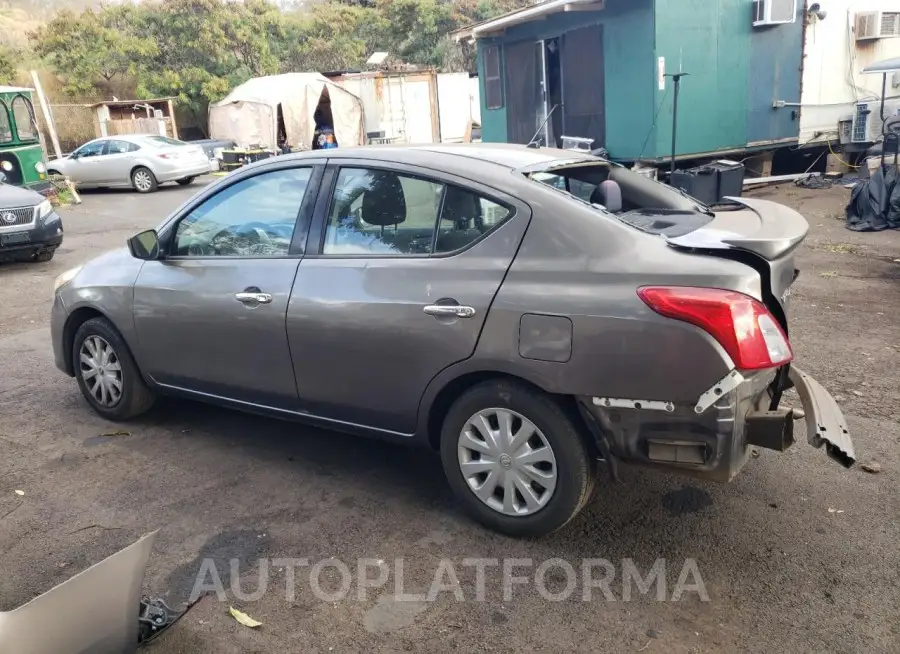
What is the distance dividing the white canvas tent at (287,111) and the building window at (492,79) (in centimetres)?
1018

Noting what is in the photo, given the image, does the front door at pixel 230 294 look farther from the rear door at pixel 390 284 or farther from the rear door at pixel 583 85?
the rear door at pixel 583 85

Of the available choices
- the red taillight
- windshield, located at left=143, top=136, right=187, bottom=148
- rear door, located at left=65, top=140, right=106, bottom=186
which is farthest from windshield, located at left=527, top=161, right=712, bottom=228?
rear door, located at left=65, top=140, right=106, bottom=186

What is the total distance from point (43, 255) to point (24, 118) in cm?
500

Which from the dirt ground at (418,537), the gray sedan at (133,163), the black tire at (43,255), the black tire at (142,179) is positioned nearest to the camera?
the dirt ground at (418,537)

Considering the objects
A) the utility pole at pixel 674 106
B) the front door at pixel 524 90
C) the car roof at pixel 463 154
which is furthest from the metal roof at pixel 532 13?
the car roof at pixel 463 154

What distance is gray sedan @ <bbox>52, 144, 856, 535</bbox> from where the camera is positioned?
116 inches

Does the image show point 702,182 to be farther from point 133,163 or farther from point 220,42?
point 220,42

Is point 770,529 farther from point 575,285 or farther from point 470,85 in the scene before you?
point 470,85

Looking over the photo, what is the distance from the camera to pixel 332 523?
3.61 metres

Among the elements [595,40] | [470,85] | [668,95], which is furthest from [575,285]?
[470,85]

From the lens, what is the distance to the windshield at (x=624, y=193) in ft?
11.9

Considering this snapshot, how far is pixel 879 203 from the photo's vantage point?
10.2 meters

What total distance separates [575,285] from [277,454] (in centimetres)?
212

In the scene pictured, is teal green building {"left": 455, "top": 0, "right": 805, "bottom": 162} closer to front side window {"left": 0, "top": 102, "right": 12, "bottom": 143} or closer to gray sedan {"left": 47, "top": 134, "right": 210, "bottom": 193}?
gray sedan {"left": 47, "top": 134, "right": 210, "bottom": 193}
